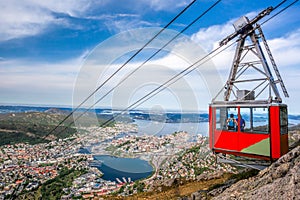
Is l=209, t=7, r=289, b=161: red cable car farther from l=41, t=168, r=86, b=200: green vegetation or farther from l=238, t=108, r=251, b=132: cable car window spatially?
l=41, t=168, r=86, b=200: green vegetation

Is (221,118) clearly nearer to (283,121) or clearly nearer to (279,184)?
(283,121)

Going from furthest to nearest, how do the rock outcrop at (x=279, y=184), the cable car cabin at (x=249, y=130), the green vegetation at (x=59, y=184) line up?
the green vegetation at (x=59, y=184) < the cable car cabin at (x=249, y=130) < the rock outcrop at (x=279, y=184)

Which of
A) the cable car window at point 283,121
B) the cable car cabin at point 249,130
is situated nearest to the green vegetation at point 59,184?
the cable car cabin at point 249,130

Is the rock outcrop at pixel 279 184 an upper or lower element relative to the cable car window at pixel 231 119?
lower

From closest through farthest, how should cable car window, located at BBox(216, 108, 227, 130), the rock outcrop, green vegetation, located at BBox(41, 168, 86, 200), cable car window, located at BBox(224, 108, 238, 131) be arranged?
the rock outcrop < cable car window, located at BBox(224, 108, 238, 131) < cable car window, located at BBox(216, 108, 227, 130) < green vegetation, located at BBox(41, 168, 86, 200)

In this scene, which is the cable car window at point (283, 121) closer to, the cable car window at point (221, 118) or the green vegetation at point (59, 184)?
the cable car window at point (221, 118)

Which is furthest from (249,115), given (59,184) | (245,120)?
(59,184)

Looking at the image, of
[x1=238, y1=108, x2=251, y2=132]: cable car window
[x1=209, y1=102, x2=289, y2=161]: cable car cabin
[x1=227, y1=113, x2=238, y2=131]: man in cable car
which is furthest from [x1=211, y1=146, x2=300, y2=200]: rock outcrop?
[x1=227, y1=113, x2=238, y2=131]: man in cable car

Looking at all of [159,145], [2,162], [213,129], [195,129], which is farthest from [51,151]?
[213,129]
